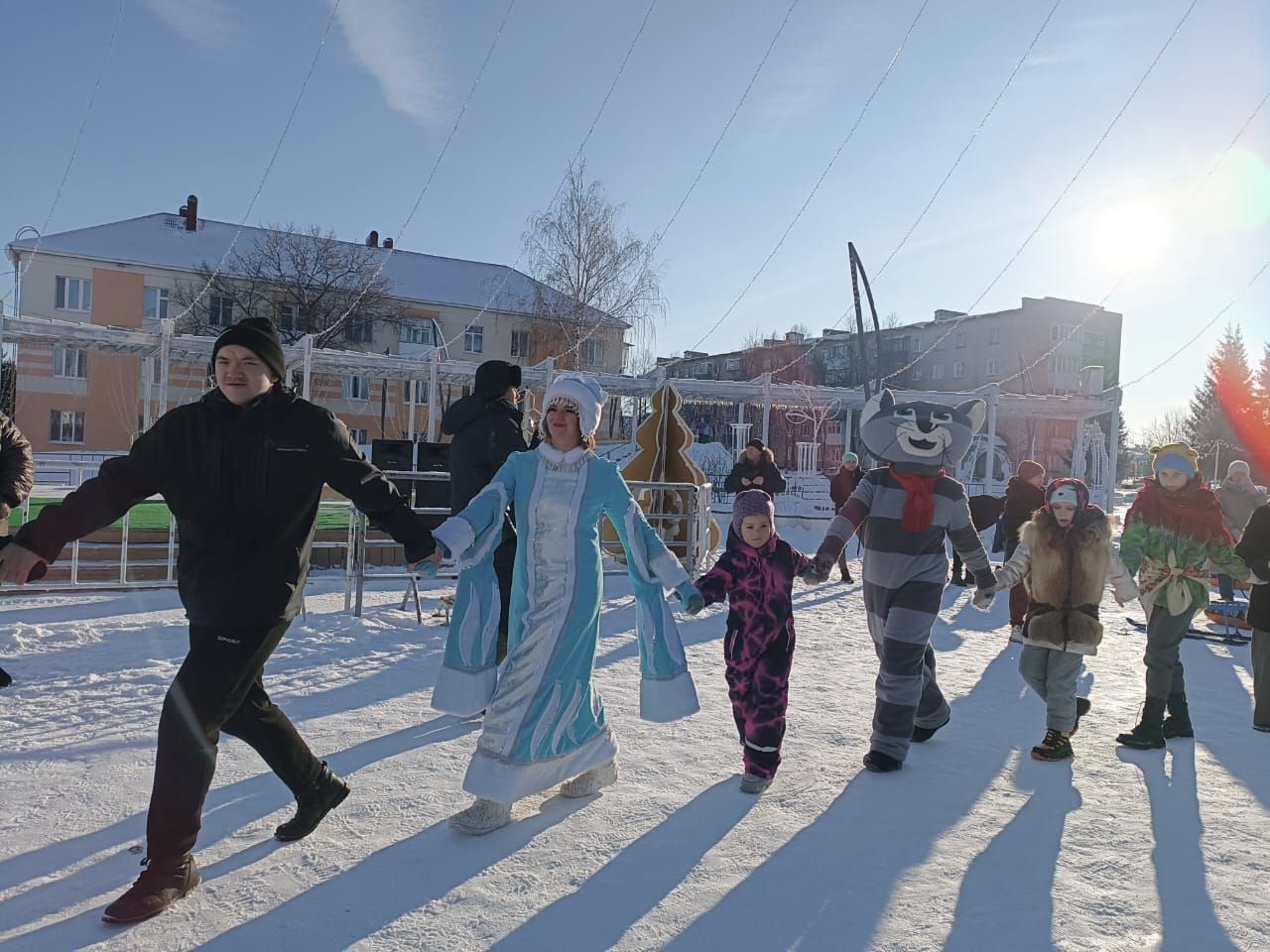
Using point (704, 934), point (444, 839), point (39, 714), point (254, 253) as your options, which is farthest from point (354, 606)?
point (254, 253)

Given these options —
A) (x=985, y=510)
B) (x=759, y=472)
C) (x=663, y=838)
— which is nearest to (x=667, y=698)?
(x=663, y=838)

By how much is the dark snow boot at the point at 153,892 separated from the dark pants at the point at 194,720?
0.03 meters

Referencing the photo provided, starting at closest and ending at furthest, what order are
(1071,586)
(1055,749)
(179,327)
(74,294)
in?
(1055,749), (1071,586), (74,294), (179,327)

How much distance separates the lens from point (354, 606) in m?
7.97

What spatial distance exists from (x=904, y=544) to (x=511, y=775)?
2197 millimetres

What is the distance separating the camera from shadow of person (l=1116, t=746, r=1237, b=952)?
2.82 meters

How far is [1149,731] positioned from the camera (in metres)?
4.91

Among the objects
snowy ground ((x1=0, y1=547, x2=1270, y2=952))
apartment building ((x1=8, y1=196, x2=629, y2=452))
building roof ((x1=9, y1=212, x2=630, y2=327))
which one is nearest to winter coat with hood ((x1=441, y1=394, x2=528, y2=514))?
snowy ground ((x1=0, y1=547, x2=1270, y2=952))

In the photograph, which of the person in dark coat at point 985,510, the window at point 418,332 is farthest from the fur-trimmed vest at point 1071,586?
the window at point 418,332

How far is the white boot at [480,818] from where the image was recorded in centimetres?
341

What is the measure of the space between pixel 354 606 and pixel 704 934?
586 cm

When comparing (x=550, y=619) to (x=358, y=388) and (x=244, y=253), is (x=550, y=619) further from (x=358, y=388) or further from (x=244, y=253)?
(x=244, y=253)

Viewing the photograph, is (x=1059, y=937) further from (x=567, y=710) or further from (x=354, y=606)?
(x=354, y=606)

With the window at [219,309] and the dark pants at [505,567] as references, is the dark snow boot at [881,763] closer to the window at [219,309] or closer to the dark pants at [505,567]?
the dark pants at [505,567]
